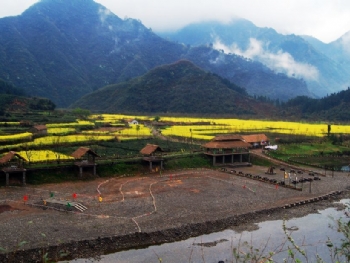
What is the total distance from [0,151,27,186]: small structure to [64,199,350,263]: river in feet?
50.8

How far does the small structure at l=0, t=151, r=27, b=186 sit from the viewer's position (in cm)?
3116

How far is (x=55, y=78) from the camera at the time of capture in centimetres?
15850

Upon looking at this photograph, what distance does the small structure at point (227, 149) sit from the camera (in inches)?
1737

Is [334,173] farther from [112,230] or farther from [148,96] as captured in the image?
[148,96]

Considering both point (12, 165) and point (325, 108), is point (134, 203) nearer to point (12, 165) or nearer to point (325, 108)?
point (12, 165)

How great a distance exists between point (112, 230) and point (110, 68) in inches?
7039

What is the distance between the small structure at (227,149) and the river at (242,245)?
60.0 ft

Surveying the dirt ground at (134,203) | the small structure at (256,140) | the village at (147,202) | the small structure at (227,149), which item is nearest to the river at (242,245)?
the village at (147,202)

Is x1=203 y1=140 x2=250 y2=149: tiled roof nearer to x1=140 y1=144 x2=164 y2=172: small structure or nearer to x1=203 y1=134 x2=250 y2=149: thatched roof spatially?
x1=203 y1=134 x2=250 y2=149: thatched roof

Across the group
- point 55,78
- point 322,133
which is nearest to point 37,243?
point 322,133

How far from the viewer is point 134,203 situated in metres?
27.9

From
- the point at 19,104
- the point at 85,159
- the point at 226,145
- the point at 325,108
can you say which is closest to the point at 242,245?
the point at 85,159

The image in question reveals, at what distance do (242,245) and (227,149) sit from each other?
2391cm

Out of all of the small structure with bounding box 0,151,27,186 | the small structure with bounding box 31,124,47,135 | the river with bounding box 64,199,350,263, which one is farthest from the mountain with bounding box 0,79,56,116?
the river with bounding box 64,199,350,263
